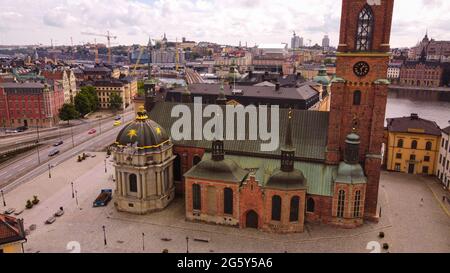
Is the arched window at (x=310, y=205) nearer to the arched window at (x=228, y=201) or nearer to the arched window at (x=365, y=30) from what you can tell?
the arched window at (x=228, y=201)

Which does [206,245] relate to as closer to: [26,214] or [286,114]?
[286,114]

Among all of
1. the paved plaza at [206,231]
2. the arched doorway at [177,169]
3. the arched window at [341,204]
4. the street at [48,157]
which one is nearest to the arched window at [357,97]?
the arched window at [341,204]

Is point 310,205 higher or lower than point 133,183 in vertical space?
lower

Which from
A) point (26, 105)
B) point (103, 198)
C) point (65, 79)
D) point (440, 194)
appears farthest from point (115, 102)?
point (440, 194)

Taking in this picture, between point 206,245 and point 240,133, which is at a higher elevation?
point 240,133

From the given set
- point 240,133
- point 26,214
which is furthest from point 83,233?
point 240,133

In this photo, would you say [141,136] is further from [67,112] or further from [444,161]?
[67,112]

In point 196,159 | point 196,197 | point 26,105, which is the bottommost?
point 196,197
